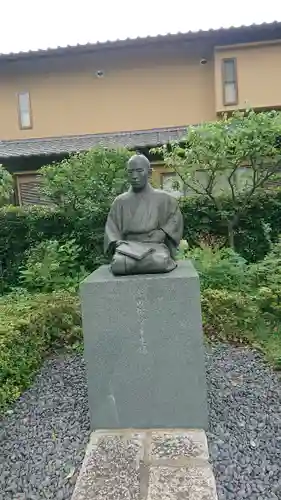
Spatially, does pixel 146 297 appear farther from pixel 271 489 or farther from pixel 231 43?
pixel 231 43

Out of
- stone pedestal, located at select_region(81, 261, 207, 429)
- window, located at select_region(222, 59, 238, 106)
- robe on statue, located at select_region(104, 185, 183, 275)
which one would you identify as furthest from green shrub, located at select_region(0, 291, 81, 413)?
window, located at select_region(222, 59, 238, 106)

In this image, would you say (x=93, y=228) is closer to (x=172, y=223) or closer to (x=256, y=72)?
(x=172, y=223)

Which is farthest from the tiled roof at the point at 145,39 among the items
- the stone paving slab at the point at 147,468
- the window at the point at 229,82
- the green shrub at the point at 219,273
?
the stone paving slab at the point at 147,468

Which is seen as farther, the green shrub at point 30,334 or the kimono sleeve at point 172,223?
the green shrub at point 30,334

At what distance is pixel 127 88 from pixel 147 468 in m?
12.2

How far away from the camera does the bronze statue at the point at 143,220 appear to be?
3.04 meters

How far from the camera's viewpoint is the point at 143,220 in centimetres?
313

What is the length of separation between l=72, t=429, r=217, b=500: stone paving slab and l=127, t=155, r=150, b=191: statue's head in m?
1.87

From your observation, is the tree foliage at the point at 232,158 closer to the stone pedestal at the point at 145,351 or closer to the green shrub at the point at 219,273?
the green shrub at the point at 219,273

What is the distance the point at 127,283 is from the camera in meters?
2.82

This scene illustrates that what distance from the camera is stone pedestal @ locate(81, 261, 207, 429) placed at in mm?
2814

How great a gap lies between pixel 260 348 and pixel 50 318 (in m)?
2.43

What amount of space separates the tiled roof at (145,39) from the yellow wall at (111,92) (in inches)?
13.4

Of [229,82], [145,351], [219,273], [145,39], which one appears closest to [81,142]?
[145,39]
